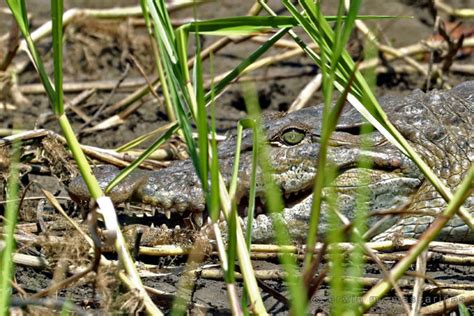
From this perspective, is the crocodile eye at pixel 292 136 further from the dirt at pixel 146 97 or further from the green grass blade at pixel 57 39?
the green grass blade at pixel 57 39

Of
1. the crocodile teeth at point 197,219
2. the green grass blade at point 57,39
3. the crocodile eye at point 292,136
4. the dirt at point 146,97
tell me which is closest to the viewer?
the green grass blade at point 57,39

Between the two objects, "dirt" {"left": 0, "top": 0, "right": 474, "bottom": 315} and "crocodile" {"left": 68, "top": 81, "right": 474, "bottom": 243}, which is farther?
"crocodile" {"left": 68, "top": 81, "right": 474, "bottom": 243}

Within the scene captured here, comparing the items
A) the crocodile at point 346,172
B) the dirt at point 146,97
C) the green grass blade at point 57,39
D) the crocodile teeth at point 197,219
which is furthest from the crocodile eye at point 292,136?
the green grass blade at point 57,39

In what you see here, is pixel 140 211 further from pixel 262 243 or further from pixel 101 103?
pixel 101 103

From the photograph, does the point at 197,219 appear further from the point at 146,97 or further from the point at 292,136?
the point at 146,97

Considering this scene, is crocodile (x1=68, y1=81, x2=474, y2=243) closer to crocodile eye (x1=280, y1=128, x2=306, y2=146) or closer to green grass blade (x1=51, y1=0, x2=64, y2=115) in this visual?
crocodile eye (x1=280, y1=128, x2=306, y2=146)

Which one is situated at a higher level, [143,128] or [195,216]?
[143,128]

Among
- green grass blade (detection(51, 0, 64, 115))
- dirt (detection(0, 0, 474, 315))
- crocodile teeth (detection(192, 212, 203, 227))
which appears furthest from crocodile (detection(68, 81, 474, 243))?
green grass blade (detection(51, 0, 64, 115))

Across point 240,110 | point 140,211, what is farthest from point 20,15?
point 240,110

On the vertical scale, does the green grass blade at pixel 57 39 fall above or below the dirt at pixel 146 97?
below
